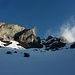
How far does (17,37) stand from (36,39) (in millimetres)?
11610

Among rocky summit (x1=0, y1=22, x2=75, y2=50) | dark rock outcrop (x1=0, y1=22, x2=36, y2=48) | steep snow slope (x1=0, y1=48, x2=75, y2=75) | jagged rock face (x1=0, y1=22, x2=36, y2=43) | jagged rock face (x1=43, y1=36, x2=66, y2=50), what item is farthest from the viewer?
jagged rock face (x1=0, y1=22, x2=36, y2=43)

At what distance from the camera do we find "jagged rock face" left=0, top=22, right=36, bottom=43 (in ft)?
350

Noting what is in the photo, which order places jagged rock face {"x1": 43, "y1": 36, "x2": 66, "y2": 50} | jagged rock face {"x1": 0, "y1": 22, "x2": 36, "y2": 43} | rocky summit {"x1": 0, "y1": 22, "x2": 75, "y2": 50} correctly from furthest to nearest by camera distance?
jagged rock face {"x1": 0, "y1": 22, "x2": 36, "y2": 43} → rocky summit {"x1": 0, "y1": 22, "x2": 75, "y2": 50} → jagged rock face {"x1": 43, "y1": 36, "x2": 66, "y2": 50}

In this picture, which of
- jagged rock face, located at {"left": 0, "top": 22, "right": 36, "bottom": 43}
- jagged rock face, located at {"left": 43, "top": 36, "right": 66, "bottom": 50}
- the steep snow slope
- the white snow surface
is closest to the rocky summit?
jagged rock face, located at {"left": 0, "top": 22, "right": 36, "bottom": 43}

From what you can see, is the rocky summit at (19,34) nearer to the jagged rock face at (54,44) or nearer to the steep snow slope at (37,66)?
the jagged rock face at (54,44)

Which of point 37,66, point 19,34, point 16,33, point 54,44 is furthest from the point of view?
point 16,33

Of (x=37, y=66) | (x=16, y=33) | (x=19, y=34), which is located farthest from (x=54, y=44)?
(x=37, y=66)

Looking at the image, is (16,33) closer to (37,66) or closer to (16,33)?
(16,33)

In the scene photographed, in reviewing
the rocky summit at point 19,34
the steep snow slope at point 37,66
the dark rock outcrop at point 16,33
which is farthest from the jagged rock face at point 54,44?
the steep snow slope at point 37,66

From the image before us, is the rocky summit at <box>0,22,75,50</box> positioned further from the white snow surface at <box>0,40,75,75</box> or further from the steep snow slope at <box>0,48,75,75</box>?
the steep snow slope at <box>0,48,75,75</box>

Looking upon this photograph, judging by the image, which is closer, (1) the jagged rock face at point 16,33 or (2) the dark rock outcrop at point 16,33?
(2) the dark rock outcrop at point 16,33

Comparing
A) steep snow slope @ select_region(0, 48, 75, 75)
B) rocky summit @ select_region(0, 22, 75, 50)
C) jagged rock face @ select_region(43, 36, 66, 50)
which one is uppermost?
rocky summit @ select_region(0, 22, 75, 50)

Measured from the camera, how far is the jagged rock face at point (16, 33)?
106562 mm

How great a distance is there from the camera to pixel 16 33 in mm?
114500
